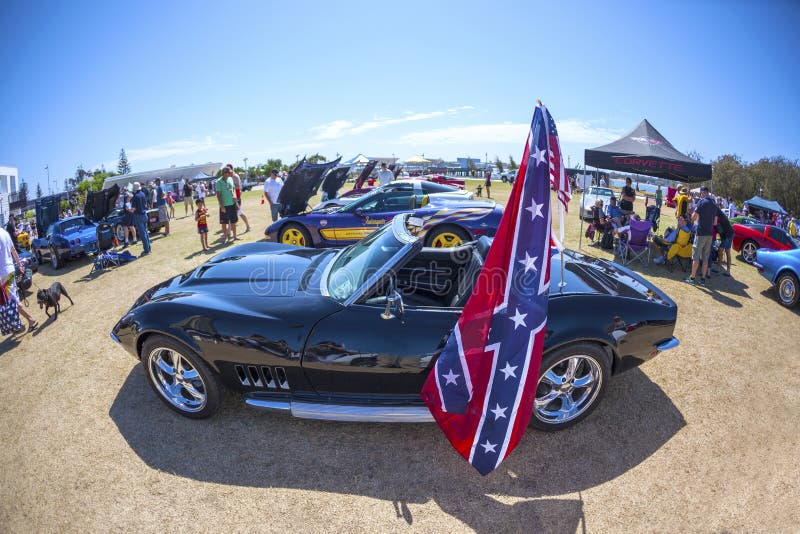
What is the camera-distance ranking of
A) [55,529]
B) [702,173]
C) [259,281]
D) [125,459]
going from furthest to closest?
[702,173] < [259,281] < [125,459] < [55,529]

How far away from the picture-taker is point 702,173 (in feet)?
30.6

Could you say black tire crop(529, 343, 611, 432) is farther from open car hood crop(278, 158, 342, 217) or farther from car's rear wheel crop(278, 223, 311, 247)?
open car hood crop(278, 158, 342, 217)

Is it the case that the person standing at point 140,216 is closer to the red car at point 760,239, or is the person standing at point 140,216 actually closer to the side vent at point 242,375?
the side vent at point 242,375

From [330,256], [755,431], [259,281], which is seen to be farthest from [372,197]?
[755,431]

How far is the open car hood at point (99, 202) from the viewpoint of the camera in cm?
988

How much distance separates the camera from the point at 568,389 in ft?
10.3

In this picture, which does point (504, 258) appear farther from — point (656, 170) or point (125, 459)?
point (656, 170)

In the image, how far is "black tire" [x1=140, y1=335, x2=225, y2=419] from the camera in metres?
3.12

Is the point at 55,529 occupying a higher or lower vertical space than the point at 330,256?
lower

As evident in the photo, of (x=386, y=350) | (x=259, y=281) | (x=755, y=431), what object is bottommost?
(x=755, y=431)

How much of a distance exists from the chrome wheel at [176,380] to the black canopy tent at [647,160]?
9595mm

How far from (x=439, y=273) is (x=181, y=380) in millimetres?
2300

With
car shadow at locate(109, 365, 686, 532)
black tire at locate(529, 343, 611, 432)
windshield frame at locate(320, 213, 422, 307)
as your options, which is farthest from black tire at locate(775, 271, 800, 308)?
windshield frame at locate(320, 213, 422, 307)

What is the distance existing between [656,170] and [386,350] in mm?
9472
